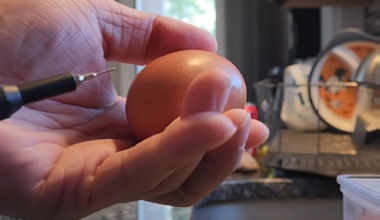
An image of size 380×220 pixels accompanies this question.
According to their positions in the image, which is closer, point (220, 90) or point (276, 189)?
point (220, 90)

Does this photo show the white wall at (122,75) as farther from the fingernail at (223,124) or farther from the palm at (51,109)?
the fingernail at (223,124)

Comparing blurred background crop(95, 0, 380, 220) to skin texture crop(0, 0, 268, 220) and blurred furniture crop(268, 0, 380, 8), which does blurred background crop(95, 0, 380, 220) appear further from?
skin texture crop(0, 0, 268, 220)

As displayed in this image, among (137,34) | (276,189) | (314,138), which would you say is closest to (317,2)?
(314,138)

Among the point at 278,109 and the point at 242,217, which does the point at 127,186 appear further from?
the point at 278,109

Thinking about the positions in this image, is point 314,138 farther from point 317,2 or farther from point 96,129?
point 96,129

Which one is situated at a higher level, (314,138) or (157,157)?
(157,157)

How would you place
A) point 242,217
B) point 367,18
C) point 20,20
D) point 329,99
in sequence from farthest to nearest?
point 367,18, point 329,99, point 242,217, point 20,20

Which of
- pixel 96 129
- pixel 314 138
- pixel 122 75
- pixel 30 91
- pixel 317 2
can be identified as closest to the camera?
pixel 30 91

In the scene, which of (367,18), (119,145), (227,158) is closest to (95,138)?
(119,145)
